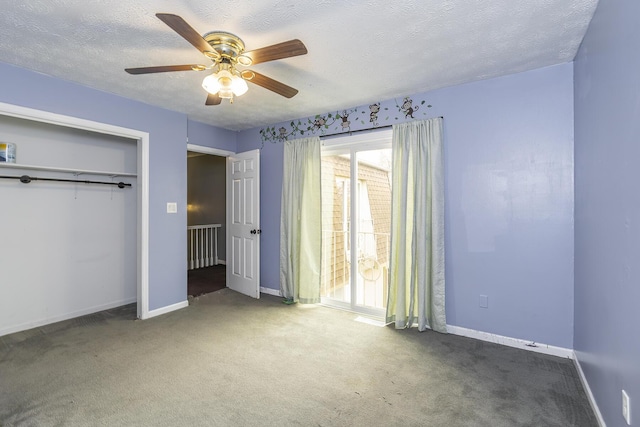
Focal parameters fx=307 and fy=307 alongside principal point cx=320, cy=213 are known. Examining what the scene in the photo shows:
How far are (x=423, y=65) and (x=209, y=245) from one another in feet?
18.4

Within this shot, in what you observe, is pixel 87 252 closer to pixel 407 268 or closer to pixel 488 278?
pixel 407 268

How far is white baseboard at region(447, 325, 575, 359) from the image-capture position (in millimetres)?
2582

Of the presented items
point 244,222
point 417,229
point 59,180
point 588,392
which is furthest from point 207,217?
point 588,392

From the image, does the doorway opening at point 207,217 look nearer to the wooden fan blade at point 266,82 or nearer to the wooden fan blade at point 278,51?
the wooden fan blade at point 266,82

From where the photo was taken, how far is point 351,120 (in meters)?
3.71

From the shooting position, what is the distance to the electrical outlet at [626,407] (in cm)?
135

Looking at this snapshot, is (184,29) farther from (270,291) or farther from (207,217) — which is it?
(207,217)

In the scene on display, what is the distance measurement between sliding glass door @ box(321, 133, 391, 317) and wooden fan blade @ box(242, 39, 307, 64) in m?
1.88

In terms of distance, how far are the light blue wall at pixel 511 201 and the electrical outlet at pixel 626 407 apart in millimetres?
1336

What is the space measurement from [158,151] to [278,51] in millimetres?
2471

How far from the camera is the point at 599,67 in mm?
1809

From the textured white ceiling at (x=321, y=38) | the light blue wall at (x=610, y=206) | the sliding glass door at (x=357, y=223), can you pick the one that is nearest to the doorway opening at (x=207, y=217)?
the sliding glass door at (x=357, y=223)

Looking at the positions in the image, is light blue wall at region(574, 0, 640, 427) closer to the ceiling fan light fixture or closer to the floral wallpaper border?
the floral wallpaper border

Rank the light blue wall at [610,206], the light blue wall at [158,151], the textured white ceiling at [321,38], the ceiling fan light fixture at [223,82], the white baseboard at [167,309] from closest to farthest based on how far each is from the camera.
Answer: the light blue wall at [610,206] → the textured white ceiling at [321,38] → the ceiling fan light fixture at [223,82] → the light blue wall at [158,151] → the white baseboard at [167,309]
